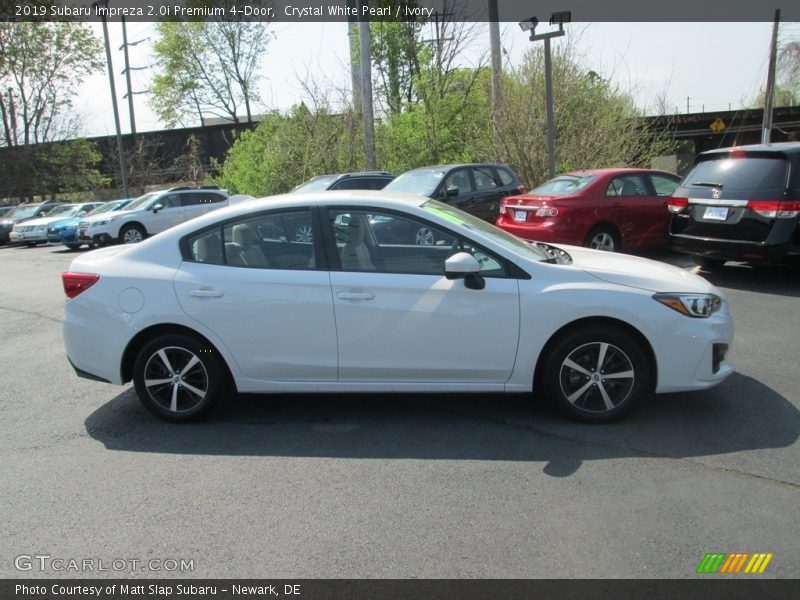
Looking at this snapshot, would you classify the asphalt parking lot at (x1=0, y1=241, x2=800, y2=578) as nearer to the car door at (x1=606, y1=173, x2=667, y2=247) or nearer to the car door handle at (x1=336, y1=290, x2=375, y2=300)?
the car door handle at (x1=336, y1=290, x2=375, y2=300)

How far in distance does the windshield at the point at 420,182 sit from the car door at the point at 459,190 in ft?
0.47

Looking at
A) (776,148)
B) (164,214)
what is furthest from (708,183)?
(164,214)

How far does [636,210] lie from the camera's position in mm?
11008

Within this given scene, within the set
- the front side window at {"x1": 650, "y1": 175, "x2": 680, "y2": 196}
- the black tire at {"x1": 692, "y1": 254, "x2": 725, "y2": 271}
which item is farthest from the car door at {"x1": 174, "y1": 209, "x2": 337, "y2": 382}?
the front side window at {"x1": 650, "y1": 175, "x2": 680, "y2": 196}

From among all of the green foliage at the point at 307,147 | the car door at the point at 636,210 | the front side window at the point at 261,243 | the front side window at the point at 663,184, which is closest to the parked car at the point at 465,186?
the car door at the point at 636,210

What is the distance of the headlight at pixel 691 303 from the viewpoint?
440 centimetres

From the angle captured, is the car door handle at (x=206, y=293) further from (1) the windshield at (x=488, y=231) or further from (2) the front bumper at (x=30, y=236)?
(2) the front bumper at (x=30, y=236)

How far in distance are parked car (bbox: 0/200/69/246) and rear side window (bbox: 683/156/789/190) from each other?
23958 millimetres

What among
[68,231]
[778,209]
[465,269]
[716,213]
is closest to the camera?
[465,269]

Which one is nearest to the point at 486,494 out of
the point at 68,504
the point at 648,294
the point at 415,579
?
the point at 415,579

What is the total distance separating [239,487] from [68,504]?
0.92m

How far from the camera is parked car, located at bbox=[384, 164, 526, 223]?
40.6 feet

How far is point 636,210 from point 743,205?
8.89ft

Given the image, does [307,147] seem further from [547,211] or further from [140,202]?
[547,211]
